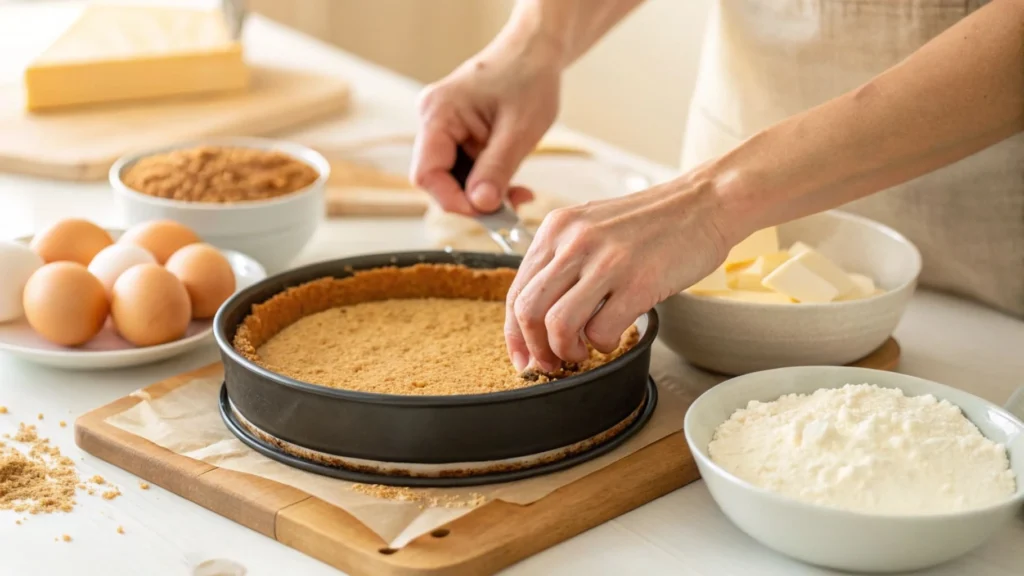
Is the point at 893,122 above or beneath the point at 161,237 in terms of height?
above

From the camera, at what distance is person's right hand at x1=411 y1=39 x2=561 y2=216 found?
1672 millimetres

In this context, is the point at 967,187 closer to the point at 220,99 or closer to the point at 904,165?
the point at 904,165

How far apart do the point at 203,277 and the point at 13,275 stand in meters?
0.22

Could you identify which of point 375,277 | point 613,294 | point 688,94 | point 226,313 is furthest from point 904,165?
point 688,94

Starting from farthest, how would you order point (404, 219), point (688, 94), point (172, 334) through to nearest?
point (688, 94)
point (404, 219)
point (172, 334)

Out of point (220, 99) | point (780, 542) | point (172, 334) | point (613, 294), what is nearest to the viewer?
point (780, 542)

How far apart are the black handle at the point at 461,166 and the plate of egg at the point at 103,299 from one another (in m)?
0.38

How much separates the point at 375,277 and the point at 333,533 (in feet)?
1.65

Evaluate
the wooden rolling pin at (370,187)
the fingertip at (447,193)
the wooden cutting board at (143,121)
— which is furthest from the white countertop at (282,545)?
the wooden cutting board at (143,121)

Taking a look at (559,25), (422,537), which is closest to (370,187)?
(559,25)

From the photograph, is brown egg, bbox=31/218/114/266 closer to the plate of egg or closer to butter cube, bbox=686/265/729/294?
the plate of egg

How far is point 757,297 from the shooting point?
1.39 meters

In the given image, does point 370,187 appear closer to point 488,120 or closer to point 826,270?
point 488,120

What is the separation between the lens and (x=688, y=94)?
3656 millimetres
